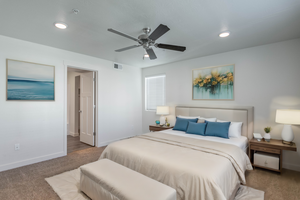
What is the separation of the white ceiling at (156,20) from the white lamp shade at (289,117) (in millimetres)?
1364

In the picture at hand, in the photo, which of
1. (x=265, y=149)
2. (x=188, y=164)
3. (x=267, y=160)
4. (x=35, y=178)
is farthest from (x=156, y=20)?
(x=35, y=178)

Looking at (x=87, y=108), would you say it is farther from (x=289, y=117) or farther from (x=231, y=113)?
(x=289, y=117)

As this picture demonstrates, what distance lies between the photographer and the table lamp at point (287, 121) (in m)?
2.62

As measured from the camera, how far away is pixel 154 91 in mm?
5332

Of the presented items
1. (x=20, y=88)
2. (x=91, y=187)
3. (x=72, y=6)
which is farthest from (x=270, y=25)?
(x=20, y=88)

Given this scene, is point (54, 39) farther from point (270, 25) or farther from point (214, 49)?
point (270, 25)

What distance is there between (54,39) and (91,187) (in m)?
2.76

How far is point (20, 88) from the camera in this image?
10.1 feet

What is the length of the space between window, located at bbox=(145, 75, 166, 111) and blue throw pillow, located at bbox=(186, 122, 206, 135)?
1.68m

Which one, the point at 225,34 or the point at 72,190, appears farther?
the point at 225,34

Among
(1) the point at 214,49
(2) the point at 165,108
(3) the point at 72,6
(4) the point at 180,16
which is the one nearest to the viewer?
(3) the point at 72,6

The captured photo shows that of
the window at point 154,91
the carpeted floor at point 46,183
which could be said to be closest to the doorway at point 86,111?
the carpeted floor at point 46,183

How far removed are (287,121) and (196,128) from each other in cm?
155

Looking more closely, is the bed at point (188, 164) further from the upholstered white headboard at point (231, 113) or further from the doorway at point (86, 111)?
the doorway at point (86, 111)
